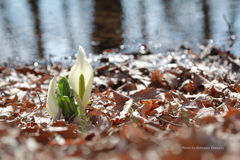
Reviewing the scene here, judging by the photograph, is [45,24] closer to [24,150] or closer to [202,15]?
[202,15]

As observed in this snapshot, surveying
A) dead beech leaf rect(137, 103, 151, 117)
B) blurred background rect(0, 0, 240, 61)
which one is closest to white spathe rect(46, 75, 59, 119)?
dead beech leaf rect(137, 103, 151, 117)

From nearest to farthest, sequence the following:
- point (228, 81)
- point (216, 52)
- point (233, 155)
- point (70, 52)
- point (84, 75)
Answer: point (233, 155), point (84, 75), point (228, 81), point (216, 52), point (70, 52)

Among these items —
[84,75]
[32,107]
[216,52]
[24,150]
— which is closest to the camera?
[24,150]

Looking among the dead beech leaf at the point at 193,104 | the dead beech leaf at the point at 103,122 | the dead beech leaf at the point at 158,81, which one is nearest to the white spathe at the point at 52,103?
the dead beech leaf at the point at 103,122

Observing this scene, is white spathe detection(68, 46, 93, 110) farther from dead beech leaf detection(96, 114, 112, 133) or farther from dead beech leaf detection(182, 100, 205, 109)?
dead beech leaf detection(182, 100, 205, 109)

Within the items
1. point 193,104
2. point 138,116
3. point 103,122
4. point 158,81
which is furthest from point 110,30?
point 103,122

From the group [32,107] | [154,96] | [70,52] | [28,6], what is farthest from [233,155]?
[28,6]
